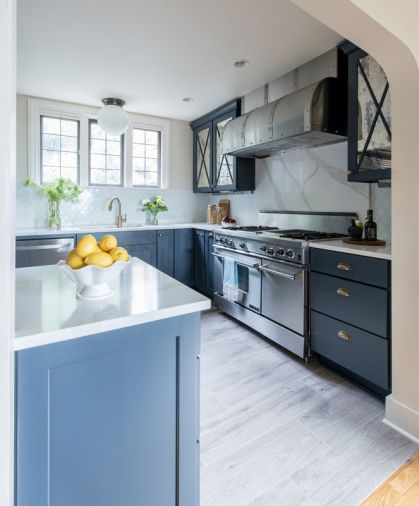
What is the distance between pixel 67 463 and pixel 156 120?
4461 mm

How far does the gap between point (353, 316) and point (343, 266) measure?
33cm

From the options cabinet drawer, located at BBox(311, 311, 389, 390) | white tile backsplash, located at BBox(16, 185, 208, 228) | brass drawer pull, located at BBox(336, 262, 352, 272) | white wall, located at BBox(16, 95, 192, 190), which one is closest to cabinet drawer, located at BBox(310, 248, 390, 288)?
brass drawer pull, located at BBox(336, 262, 352, 272)

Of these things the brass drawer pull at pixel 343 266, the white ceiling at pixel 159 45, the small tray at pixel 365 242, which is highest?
the white ceiling at pixel 159 45

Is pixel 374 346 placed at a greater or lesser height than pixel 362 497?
greater

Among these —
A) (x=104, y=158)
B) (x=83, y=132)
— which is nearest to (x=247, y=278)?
(x=104, y=158)

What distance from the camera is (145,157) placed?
469cm

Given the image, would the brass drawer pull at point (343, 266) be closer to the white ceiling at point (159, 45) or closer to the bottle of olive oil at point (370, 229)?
the bottle of olive oil at point (370, 229)

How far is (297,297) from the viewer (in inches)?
102

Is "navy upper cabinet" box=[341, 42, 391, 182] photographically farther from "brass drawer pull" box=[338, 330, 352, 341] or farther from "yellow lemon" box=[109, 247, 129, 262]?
"yellow lemon" box=[109, 247, 129, 262]

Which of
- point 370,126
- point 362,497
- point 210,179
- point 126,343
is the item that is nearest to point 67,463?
point 126,343

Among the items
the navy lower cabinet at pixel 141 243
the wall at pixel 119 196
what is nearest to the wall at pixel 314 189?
the wall at pixel 119 196

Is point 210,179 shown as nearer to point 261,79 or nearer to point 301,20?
point 261,79

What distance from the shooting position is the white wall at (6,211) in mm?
644

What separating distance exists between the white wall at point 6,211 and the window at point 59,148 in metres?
3.77
